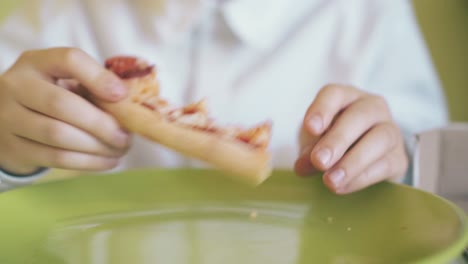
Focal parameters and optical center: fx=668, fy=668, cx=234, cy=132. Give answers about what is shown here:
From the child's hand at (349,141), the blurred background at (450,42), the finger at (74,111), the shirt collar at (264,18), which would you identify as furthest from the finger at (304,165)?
the blurred background at (450,42)

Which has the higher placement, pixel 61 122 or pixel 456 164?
pixel 61 122

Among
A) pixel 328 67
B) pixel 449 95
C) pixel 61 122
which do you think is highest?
pixel 61 122

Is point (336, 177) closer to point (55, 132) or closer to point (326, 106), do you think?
point (326, 106)

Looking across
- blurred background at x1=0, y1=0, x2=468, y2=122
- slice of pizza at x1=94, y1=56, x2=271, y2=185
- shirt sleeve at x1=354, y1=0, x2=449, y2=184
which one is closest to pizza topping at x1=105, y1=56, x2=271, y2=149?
slice of pizza at x1=94, y1=56, x2=271, y2=185

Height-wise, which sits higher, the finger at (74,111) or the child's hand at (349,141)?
the finger at (74,111)

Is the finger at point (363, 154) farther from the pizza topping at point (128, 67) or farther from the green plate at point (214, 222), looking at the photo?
the pizza topping at point (128, 67)

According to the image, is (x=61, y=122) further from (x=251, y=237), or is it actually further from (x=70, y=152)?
(x=251, y=237)

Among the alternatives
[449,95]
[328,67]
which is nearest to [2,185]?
[328,67]
